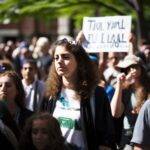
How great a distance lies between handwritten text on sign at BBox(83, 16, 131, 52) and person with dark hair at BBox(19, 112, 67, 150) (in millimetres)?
2453

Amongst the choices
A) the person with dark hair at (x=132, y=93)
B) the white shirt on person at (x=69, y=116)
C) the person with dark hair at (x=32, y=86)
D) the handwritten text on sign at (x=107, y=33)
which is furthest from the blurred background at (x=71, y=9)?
the white shirt on person at (x=69, y=116)

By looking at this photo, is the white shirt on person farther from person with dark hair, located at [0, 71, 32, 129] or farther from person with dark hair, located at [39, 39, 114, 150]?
person with dark hair, located at [0, 71, 32, 129]

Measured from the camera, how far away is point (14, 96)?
5289 millimetres

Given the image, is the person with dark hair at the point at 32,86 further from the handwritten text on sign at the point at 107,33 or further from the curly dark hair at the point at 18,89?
the curly dark hair at the point at 18,89

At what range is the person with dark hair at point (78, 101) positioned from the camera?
4.72 meters

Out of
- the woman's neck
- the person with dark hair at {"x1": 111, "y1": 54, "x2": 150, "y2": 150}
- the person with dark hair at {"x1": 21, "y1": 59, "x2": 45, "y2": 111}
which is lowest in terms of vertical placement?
the person with dark hair at {"x1": 21, "y1": 59, "x2": 45, "y2": 111}

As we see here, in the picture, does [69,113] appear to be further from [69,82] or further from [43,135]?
[43,135]

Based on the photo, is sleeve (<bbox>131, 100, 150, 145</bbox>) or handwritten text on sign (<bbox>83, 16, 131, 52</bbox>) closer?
sleeve (<bbox>131, 100, 150, 145</bbox>)

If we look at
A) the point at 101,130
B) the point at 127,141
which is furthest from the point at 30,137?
the point at 127,141

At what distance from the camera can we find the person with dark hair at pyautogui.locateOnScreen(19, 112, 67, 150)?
173 inches

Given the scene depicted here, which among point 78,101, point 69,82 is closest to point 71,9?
point 69,82

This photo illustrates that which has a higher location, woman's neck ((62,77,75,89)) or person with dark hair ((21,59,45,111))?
woman's neck ((62,77,75,89))

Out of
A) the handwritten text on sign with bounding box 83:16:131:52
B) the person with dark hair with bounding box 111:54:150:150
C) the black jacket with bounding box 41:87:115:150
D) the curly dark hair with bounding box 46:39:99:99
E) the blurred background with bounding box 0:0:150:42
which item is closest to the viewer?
the black jacket with bounding box 41:87:115:150

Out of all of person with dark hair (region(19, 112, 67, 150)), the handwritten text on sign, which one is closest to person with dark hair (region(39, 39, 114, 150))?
person with dark hair (region(19, 112, 67, 150))
